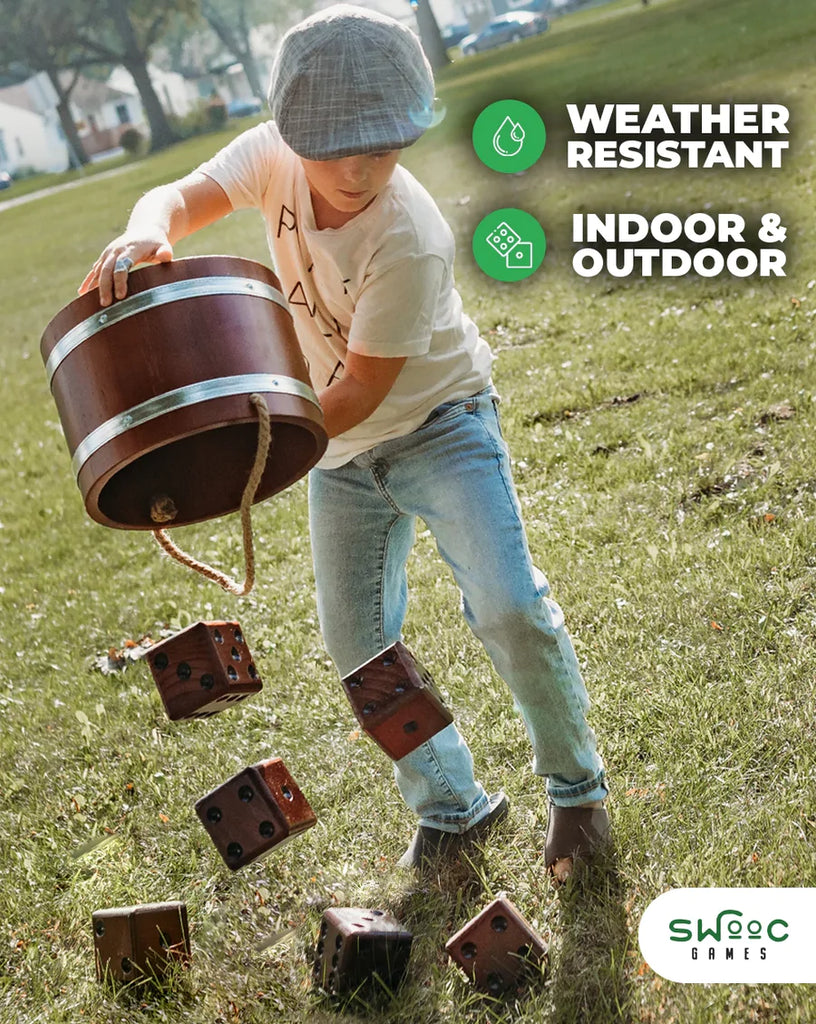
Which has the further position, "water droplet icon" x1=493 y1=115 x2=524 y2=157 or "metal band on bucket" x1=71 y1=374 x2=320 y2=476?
"water droplet icon" x1=493 y1=115 x2=524 y2=157

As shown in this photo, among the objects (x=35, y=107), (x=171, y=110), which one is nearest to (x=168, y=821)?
(x=171, y=110)

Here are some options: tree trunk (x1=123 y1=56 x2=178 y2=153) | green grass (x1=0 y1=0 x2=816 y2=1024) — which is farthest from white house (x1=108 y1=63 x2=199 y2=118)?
green grass (x1=0 y1=0 x2=816 y2=1024)

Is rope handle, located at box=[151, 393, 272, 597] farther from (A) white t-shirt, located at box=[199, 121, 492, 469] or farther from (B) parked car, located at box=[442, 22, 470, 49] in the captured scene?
(B) parked car, located at box=[442, 22, 470, 49]

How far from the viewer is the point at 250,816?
2.58 meters

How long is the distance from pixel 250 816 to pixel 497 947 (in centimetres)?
60

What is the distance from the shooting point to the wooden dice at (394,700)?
2.48 metres

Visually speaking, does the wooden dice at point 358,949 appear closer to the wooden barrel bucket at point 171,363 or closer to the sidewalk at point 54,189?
the wooden barrel bucket at point 171,363

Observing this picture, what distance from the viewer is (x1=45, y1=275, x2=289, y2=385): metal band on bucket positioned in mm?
2111

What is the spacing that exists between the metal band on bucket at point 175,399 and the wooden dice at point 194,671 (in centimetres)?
53

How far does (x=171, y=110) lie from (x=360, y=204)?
33892 mm

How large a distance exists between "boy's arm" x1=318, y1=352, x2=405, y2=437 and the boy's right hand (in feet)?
1.41

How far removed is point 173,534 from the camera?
5.74m

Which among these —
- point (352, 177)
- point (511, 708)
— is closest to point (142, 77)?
point (511, 708)

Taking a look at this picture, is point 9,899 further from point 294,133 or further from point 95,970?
point 294,133
